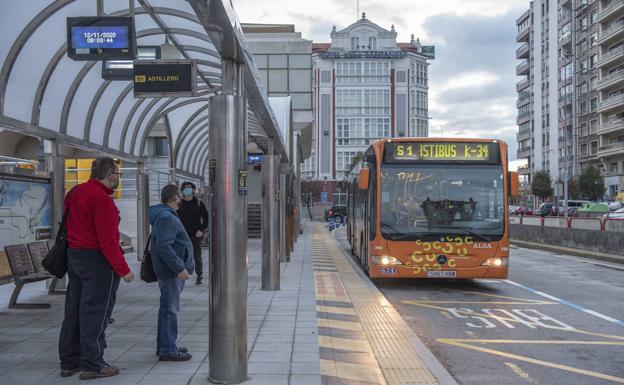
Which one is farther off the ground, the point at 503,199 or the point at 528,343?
the point at 503,199

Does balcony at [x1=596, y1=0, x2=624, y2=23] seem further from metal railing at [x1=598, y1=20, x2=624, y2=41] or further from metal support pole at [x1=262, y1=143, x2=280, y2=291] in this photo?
metal support pole at [x1=262, y1=143, x2=280, y2=291]

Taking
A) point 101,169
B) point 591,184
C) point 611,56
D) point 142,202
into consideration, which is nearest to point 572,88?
point 611,56

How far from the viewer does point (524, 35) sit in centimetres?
8925

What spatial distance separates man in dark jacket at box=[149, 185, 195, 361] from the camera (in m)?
5.53

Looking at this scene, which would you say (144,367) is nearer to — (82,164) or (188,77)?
(188,77)

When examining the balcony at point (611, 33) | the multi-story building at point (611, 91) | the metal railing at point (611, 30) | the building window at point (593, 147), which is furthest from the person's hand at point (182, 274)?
the building window at point (593, 147)

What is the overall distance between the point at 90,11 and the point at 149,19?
115 centimetres

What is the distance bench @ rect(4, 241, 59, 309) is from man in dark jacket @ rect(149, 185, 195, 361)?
11.8ft

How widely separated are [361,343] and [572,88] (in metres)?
71.8

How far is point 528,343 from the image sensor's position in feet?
24.7

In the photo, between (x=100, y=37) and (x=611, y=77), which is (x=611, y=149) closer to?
(x=611, y=77)

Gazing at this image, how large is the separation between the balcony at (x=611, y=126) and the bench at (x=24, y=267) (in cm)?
6050

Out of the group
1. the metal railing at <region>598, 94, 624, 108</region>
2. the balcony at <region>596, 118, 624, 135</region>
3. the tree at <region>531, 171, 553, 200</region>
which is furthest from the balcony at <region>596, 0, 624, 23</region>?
the tree at <region>531, 171, 553, 200</region>

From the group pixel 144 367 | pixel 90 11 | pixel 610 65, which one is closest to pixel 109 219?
pixel 144 367
